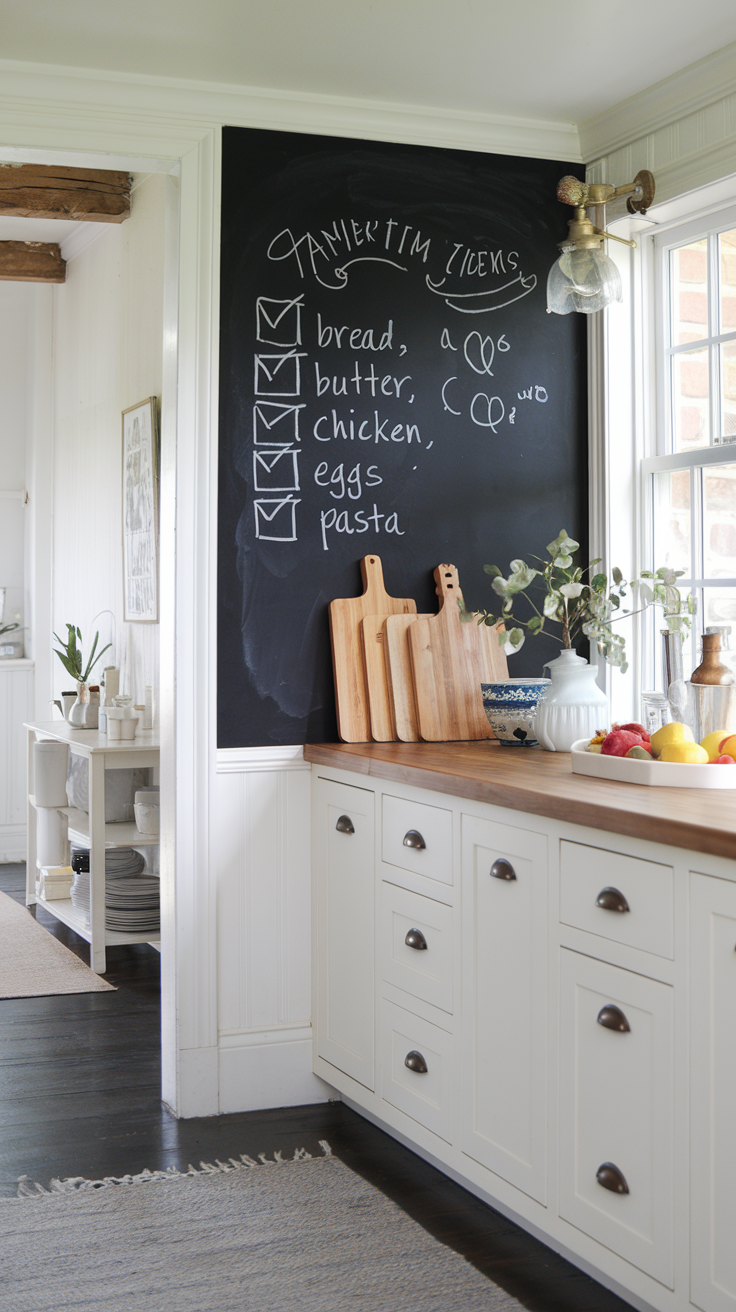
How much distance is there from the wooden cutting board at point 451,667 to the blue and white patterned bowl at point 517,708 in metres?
0.14

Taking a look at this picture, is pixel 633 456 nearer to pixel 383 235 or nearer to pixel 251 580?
pixel 383 235

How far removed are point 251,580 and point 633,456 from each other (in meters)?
1.13

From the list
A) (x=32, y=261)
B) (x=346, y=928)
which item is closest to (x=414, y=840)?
(x=346, y=928)

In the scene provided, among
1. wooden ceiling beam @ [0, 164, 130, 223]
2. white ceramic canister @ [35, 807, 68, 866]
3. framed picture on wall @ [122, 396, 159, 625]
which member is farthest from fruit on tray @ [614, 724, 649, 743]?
wooden ceiling beam @ [0, 164, 130, 223]

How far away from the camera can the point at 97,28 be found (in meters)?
2.66

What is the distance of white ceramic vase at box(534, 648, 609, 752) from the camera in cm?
288

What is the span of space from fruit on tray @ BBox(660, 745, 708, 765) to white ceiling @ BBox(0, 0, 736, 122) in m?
1.59

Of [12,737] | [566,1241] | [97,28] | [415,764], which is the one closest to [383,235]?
[97,28]

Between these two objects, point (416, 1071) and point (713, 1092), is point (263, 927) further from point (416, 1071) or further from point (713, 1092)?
point (713, 1092)

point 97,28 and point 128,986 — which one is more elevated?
point 97,28

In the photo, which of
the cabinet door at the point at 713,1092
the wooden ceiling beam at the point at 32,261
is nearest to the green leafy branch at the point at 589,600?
the cabinet door at the point at 713,1092

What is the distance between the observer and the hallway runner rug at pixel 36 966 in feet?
13.6

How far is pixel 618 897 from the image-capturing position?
6.55ft

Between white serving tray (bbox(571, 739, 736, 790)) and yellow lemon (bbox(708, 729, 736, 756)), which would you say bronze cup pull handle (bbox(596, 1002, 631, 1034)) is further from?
yellow lemon (bbox(708, 729, 736, 756))
